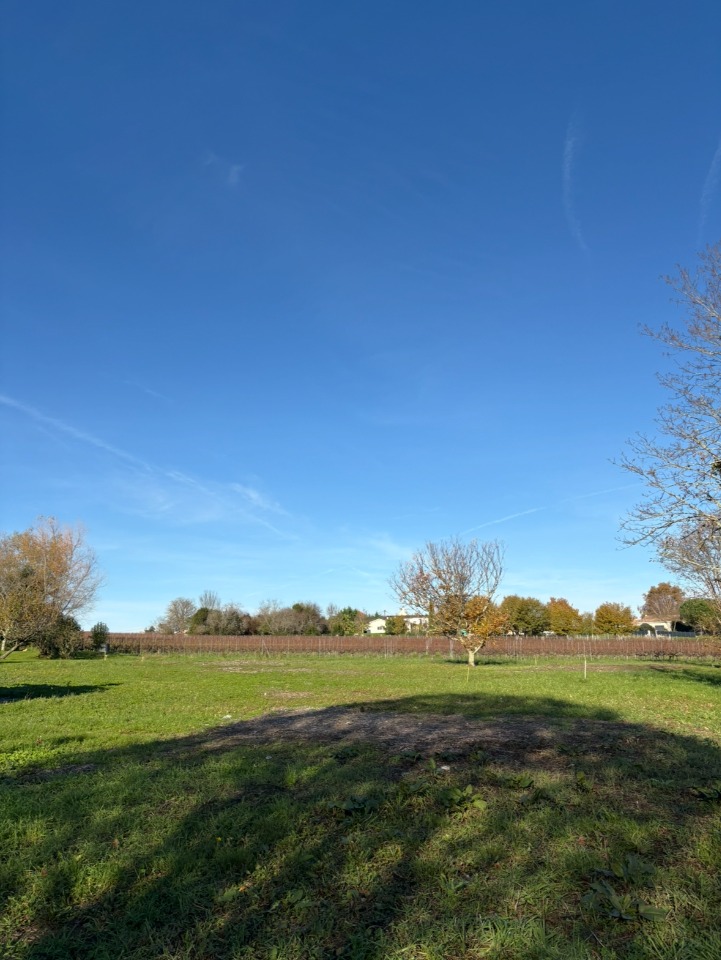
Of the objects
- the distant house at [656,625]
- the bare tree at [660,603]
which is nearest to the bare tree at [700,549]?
the distant house at [656,625]

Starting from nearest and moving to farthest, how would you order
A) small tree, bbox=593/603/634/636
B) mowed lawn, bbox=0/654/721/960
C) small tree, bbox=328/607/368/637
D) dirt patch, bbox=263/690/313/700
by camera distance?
mowed lawn, bbox=0/654/721/960 < dirt patch, bbox=263/690/313/700 < small tree, bbox=593/603/634/636 < small tree, bbox=328/607/368/637

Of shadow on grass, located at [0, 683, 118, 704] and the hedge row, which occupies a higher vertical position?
shadow on grass, located at [0, 683, 118, 704]

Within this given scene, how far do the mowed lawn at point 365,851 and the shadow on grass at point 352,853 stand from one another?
0.02 meters

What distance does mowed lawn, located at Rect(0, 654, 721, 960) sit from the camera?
11.0ft

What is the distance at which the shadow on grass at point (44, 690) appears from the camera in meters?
16.1

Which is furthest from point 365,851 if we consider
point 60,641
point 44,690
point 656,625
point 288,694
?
point 656,625

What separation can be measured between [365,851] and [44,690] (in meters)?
16.9

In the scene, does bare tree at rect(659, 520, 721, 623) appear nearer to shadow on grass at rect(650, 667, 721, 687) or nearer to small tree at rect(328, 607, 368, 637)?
shadow on grass at rect(650, 667, 721, 687)

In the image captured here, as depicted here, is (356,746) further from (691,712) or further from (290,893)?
(691,712)

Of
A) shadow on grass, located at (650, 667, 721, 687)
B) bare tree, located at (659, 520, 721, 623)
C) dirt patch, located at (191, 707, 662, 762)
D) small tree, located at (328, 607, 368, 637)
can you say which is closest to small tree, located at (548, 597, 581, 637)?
small tree, located at (328, 607, 368, 637)

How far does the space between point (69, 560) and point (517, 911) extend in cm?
5583

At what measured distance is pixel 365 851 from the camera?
429 cm

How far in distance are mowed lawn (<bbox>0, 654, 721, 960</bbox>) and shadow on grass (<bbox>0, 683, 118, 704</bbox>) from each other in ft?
30.3

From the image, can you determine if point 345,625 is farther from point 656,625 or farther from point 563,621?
point 656,625
